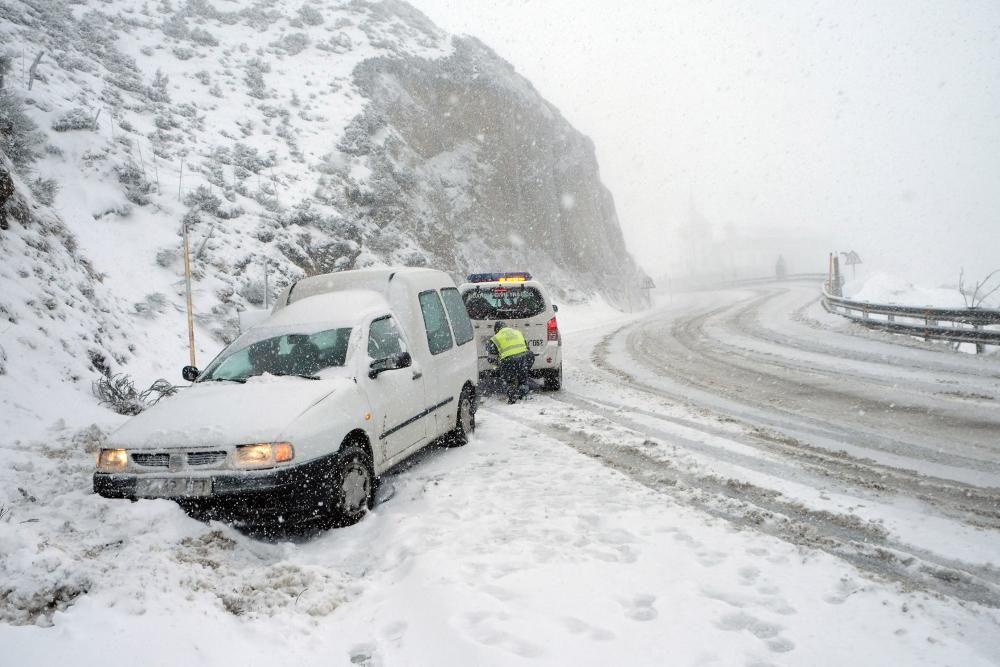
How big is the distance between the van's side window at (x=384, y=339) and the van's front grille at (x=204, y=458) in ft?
5.47

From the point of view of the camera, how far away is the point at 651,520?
15.0 ft

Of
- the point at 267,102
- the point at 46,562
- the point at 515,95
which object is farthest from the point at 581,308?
the point at 46,562

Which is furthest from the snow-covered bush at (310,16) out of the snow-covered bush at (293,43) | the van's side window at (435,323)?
the van's side window at (435,323)

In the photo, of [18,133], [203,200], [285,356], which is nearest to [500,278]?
[285,356]

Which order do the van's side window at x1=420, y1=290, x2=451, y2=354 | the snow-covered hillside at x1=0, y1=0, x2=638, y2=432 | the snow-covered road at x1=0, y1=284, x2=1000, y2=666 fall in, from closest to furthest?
the snow-covered road at x1=0, y1=284, x2=1000, y2=666 < the van's side window at x1=420, y1=290, x2=451, y2=354 < the snow-covered hillside at x1=0, y1=0, x2=638, y2=432

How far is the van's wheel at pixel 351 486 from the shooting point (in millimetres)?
4531

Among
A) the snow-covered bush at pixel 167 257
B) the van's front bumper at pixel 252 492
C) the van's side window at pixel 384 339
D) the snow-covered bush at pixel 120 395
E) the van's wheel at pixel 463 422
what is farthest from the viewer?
the snow-covered bush at pixel 167 257

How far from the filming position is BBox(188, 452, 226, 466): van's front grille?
4.21 m

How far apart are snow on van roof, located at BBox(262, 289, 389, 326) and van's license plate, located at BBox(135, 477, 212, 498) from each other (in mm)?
2008

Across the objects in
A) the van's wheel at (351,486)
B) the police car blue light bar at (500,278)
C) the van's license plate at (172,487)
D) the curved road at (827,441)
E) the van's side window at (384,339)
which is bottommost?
the curved road at (827,441)

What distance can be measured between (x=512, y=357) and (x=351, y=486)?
523 centimetres

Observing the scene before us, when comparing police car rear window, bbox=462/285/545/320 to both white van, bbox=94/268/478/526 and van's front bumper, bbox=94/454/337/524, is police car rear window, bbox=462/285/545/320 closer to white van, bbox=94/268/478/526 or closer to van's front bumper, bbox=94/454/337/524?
white van, bbox=94/268/478/526

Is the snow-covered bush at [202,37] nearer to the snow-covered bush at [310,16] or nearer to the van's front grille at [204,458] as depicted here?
the snow-covered bush at [310,16]

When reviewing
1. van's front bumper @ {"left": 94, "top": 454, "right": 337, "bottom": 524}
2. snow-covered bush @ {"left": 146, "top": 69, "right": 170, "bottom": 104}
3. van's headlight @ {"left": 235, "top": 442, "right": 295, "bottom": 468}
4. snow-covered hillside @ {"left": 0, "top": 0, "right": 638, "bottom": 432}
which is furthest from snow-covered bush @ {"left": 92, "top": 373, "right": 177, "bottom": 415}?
snow-covered bush @ {"left": 146, "top": 69, "right": 170, "bottom": 104}
